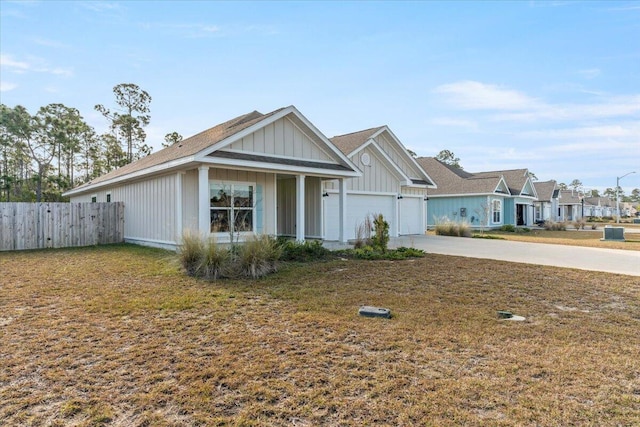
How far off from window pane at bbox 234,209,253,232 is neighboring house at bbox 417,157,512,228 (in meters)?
16.7

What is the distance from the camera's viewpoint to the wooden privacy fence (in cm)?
1216

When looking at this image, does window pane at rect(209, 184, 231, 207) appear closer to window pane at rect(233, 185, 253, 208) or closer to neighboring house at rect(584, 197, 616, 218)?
window pane at rect(233, 185, 253, 208)

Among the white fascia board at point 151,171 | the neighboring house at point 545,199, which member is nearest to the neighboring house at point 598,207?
the neighboring house at point 545,199

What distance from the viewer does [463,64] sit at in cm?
1457

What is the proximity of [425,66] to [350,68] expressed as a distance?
294 centimetres

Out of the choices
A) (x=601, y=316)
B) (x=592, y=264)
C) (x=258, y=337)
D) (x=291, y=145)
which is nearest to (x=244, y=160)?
(x=291, y=145)

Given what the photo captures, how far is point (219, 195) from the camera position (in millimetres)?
11297

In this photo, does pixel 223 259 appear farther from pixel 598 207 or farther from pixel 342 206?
pixel 598 207

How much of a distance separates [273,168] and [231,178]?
170 cm

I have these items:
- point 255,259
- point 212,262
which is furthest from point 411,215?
point 212,262

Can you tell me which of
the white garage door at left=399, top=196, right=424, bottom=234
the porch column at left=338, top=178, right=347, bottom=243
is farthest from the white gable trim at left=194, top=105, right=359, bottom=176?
the white garage door at left=399, top=196, right=424, bottom=234

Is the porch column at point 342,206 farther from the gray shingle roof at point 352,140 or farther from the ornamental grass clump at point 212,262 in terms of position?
the ornamental grass clump at point 212,262

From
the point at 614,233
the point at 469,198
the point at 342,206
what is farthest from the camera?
the point at 469,198

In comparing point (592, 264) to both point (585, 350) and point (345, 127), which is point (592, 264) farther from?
point (345, 127)
